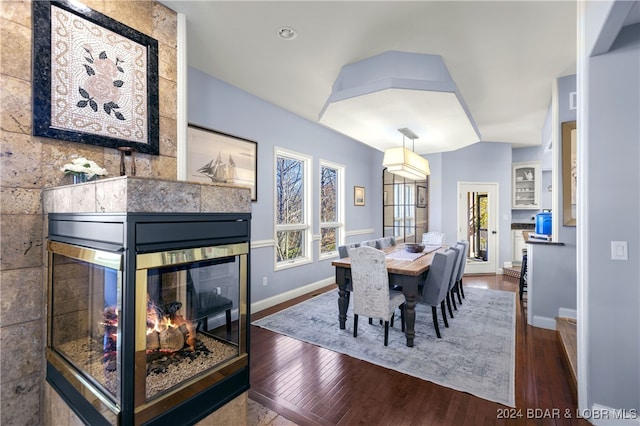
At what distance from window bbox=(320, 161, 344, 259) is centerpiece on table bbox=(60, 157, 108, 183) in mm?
3822

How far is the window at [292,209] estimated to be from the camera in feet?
14.8

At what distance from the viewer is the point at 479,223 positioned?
6.63m

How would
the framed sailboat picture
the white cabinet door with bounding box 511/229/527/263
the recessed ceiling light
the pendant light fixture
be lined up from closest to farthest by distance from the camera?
the recessed ceiling light < the framed sailboat picture < the pendant light fixture < the white cabinet door with bounding box 511/229/527/263

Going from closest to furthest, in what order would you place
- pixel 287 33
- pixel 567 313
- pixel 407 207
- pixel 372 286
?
pixel 287 33, pixel 372 286, pixel 567 313, pixel 407 207

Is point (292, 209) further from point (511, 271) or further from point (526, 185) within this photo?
point (526, 185)

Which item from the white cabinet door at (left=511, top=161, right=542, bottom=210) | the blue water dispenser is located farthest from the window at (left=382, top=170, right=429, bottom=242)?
the blue water dispenser

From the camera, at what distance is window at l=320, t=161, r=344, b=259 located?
5.47 m

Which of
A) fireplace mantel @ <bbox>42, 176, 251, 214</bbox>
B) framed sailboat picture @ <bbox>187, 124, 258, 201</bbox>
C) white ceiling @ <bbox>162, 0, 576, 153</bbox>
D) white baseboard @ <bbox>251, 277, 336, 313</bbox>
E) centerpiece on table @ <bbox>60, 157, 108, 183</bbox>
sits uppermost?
white ceiling @ <bbox>162, 0, 576, 153</bbox>

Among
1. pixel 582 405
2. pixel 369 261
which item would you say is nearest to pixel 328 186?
pixel 369 261

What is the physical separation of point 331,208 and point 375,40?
344 centimetres

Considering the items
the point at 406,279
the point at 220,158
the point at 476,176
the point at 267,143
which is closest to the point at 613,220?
the point at 406,279

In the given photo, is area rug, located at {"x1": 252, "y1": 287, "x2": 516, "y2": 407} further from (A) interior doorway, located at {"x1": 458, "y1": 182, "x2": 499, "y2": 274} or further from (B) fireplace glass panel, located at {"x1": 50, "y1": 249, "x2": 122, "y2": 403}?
(A) interior doorway, located at {"x1": 458, "y1": 182, "x2": 499, "y2": 274}

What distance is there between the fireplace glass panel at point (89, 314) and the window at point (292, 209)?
2.70m

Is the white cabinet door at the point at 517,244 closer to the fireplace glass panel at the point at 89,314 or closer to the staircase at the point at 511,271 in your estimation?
the staircase at the point at 511,271
